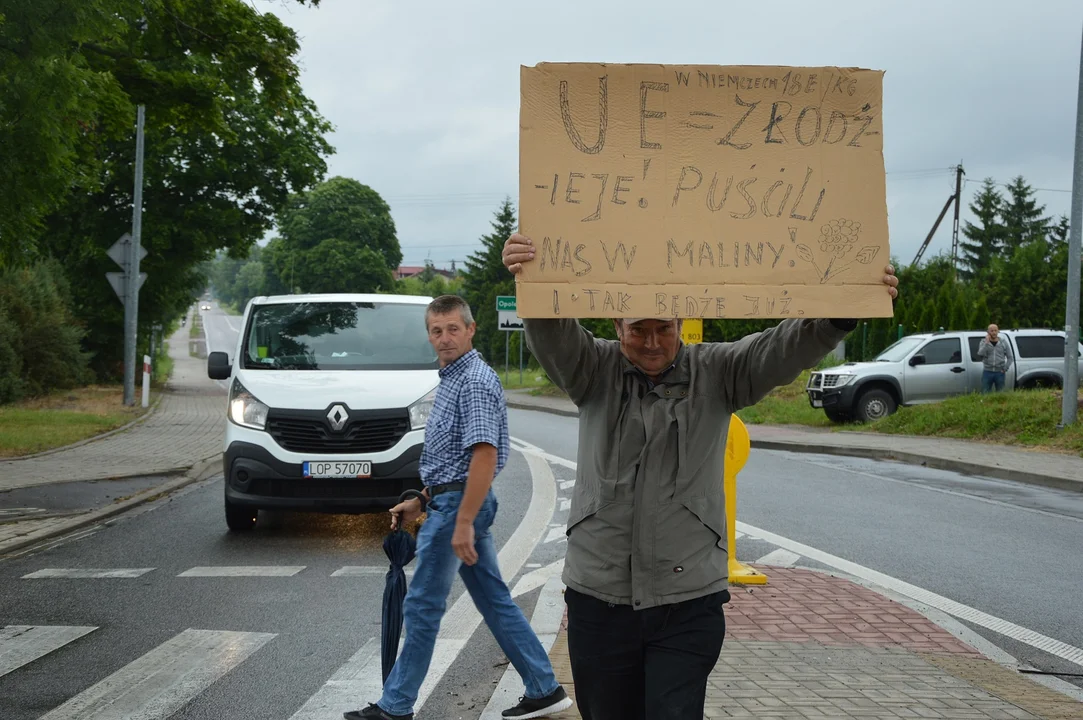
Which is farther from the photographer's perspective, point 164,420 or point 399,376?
point 164,420

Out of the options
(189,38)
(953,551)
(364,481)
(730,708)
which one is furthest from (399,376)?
(189,38)

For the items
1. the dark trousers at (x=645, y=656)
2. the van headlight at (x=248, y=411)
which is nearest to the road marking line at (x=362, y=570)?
the van headlight at (x=248, y=411)

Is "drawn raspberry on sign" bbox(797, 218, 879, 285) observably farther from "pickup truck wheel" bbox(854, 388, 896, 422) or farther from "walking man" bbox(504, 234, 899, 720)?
"pickup truck wheel" bbox(854, 388, 896, 422)

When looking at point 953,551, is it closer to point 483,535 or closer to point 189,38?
point 483,535

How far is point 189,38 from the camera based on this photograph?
50.8 feet

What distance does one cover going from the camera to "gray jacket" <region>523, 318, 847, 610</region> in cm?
312

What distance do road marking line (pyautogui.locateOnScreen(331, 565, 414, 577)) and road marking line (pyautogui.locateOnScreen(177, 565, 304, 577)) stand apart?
314mm

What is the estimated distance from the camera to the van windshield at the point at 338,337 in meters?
10.2

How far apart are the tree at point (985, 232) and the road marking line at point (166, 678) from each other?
84.8 m

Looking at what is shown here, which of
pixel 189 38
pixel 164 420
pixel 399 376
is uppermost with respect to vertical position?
pixel 189 38

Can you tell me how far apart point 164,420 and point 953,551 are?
1804 centimetres

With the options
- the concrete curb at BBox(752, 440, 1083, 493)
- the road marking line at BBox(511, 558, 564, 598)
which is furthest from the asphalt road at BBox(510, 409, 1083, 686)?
the road marking line at BBox(511, 558, 564, 598)

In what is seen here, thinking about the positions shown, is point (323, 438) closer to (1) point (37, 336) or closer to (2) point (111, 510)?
(2) point (111, 510)

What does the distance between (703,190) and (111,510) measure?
30.8 ft
